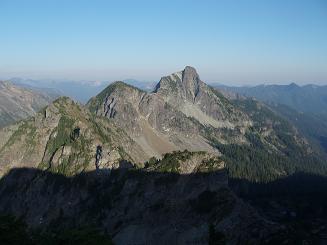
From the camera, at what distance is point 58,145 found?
6905 inches

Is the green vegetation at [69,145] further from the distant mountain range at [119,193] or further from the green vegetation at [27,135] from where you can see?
the green vegetation at [27,135]

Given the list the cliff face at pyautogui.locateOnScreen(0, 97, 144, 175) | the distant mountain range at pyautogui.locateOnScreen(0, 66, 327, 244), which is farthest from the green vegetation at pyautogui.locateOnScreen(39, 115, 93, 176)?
the distant mountain range at pyautogui.locateOnScreen(0, 66, 327, 244)

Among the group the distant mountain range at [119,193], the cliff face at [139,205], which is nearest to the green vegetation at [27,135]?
the distant mountain range at [119,193]

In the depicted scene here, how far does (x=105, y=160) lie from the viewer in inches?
6033

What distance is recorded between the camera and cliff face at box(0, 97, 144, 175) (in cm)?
15825

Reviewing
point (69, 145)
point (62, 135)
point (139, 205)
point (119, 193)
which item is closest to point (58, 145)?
point (62, 135)

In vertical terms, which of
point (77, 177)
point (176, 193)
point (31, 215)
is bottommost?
point (31, 215)

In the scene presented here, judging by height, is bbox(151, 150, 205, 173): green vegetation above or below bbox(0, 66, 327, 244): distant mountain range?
above

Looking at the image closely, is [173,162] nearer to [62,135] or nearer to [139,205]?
[139,205]

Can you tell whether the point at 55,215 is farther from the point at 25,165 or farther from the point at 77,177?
the point at 25,165

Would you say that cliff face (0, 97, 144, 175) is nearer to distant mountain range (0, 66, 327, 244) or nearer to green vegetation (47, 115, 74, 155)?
green vegetation (47, 115, 74, 155)

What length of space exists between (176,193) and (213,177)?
30.2 feet

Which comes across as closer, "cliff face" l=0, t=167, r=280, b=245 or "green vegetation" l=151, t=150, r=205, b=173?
"cliff face" l=0, t=167, r=280, b=245

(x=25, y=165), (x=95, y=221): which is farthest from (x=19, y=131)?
(x=95, y=221)
